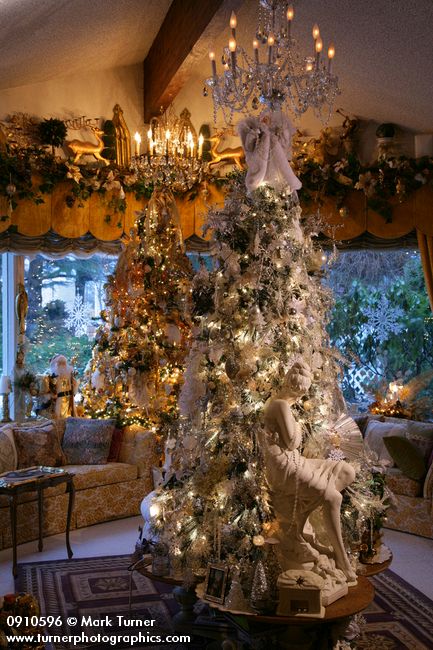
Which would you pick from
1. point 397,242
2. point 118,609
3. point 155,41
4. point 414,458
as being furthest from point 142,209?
point 118,609

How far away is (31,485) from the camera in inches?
220

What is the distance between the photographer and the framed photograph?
3928mm

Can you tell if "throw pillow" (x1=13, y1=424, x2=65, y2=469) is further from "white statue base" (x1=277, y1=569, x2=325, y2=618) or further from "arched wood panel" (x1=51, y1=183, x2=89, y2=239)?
"white statue base" (x1=277, y1=569, x2=325, y2=618)

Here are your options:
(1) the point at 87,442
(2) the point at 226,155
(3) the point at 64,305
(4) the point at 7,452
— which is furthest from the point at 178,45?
(4) the point at 7,452

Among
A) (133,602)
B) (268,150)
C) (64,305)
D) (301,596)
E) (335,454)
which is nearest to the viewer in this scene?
(301,596)

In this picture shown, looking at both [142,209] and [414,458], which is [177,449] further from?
[142,209]

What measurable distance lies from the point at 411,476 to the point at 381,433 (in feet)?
1.96

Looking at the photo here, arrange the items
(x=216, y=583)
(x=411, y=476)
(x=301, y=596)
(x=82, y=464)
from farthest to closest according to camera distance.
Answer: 1. (x=82, y=464)
2. (x=411, y=476)
3. (x=216, y=583)
4. (x=301, y=596)

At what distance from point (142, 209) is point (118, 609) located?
4166 millimetres

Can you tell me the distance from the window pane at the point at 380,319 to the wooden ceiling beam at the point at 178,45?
245cm

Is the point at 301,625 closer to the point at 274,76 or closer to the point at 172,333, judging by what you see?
the point at 274,76

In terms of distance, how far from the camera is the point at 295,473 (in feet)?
13.3

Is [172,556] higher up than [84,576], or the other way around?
[172,556]

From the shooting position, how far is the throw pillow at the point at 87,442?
691cm
